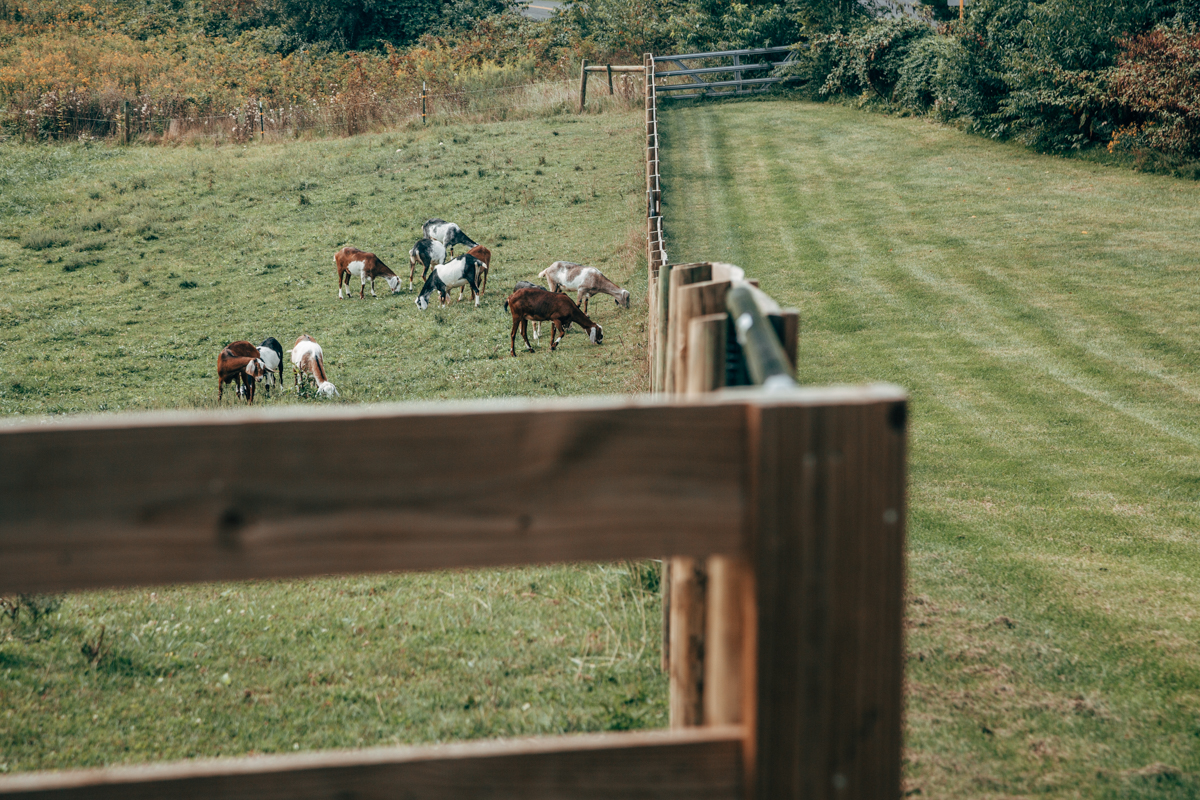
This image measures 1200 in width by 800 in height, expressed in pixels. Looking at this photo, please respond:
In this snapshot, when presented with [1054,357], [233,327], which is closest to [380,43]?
[233,327]

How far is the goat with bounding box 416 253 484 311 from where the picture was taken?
15.1m

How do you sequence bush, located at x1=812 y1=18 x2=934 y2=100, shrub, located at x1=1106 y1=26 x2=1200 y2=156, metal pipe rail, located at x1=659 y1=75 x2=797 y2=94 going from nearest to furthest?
shrub, located at x1=1106 y1=26 x2=1200 y2=156 → bush, located at x1=812 y1=18 x2=934 y2=100 → metal pipe rail, located at x1=659 y1=75 x2=797 y2=94

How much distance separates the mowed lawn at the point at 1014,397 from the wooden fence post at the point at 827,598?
1888 mm

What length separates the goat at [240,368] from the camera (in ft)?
36.9

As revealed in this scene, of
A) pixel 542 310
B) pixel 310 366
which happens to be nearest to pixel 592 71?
pixel 542 310

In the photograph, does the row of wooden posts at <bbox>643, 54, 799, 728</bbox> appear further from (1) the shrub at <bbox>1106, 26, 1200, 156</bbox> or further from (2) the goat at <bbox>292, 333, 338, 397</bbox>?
(1) the shrub at <bbox>1106, 26, 1200, 156</bbox>

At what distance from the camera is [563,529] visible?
1.30 metres

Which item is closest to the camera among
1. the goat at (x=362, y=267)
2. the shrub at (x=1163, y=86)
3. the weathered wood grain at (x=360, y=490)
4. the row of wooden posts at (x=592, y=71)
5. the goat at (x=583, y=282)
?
the weathered wood grain at (x=360, y=490)

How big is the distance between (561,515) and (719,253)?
50.1 ft

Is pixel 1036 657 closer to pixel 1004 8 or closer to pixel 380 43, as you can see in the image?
pixel 1004 8

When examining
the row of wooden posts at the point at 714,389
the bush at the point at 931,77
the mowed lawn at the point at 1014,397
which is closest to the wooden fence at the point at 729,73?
the bush at the point at 931,77

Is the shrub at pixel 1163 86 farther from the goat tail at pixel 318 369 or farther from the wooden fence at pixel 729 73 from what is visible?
the goat tail at pixel 318 369

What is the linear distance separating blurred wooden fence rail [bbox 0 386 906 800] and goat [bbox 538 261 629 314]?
42.6 ft

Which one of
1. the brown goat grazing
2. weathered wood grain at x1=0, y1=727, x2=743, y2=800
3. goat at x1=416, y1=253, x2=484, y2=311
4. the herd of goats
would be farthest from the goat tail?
weathered wood grain at x1=0, y1=727, x2=743, y2=800
